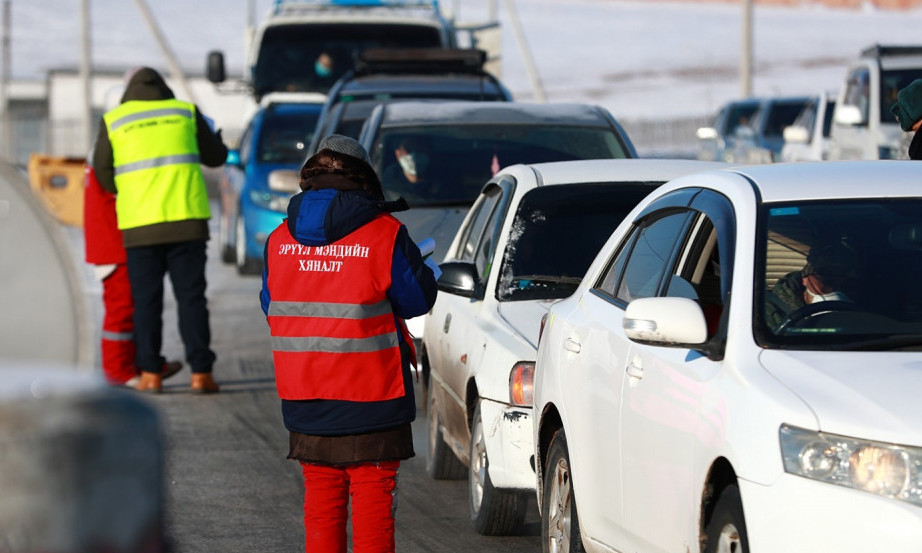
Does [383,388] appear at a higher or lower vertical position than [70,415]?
lower

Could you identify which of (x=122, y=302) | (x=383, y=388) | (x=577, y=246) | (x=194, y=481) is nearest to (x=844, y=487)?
(x=383, y=388)

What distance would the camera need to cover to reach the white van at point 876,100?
765 inches

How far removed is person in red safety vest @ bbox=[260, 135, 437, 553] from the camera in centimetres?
561

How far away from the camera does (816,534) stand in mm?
4070

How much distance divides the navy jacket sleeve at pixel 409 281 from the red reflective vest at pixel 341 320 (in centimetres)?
3

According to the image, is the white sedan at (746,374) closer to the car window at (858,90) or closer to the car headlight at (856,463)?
the car headlight at (856,463)

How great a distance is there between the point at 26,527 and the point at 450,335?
5762 millimetres

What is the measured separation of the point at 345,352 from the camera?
18.4 feet

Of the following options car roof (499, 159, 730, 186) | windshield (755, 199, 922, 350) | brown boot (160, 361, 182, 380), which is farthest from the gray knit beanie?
brown boot (160, 361, 182, 380)

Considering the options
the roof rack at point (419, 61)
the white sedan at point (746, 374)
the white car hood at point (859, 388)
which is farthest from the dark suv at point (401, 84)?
the white car hood at point (859, 388)

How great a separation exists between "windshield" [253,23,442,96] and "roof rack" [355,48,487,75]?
454 cm

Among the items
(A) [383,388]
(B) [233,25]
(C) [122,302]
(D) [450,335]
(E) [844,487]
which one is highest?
(E) [844,487]

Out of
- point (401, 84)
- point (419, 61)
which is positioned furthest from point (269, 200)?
point (401, 84)

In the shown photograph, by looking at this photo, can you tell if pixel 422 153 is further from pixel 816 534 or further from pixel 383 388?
pixel 816 534
